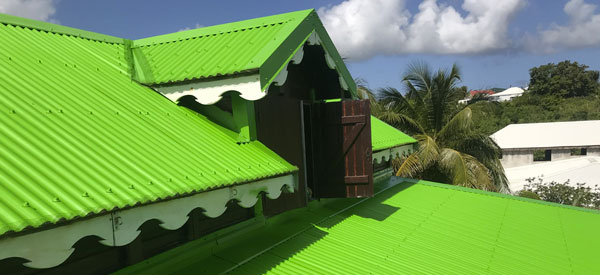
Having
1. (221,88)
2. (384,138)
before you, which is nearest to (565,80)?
(384,138)

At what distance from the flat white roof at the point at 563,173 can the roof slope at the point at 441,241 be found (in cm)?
1915

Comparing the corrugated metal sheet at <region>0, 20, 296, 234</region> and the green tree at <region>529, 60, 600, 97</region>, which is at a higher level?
the green tree at <region>529, 60, 600, 97</region>

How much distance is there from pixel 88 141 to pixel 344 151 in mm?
3725

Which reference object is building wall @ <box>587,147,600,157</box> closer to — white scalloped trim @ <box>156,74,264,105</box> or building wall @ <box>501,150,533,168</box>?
building wall @ <box>501,150,533,168</box>

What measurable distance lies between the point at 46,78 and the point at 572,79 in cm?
7170

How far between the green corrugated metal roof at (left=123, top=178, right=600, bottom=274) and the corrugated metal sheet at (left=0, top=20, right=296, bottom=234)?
0.97 metres

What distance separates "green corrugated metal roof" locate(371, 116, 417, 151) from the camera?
8.61 metres

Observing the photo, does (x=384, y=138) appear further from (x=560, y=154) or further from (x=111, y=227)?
(x=560, y=154)

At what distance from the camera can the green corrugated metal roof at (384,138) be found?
8.61 m

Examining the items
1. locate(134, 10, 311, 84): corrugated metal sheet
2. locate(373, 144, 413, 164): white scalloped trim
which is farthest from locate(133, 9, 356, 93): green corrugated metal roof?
locate(373, 144, 413, 164): white scalloped trim

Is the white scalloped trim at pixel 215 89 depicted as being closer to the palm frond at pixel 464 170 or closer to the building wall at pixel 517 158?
the palm frond at pixel 464 170

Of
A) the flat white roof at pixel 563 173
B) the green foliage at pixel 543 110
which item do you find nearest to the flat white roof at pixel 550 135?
the flat white roof at pixel 563 173

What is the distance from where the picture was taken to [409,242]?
17.0ft

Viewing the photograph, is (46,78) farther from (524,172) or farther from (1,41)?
(524,172)
